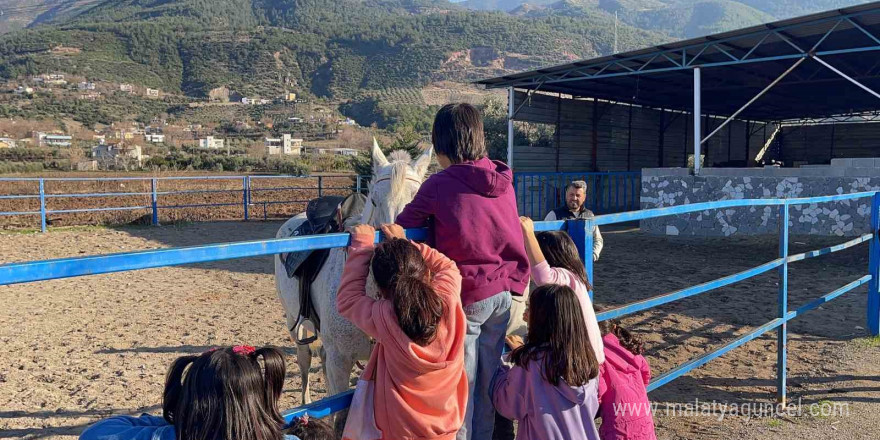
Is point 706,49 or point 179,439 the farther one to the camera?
point 706,49

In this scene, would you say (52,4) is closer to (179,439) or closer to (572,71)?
(572,71)

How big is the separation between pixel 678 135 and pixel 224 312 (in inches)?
788

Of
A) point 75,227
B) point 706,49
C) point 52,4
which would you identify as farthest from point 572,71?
point 52,4

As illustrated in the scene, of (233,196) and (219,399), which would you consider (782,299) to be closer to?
(219,399)

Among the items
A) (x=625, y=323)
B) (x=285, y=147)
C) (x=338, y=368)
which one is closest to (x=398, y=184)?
(x=338, y=368)

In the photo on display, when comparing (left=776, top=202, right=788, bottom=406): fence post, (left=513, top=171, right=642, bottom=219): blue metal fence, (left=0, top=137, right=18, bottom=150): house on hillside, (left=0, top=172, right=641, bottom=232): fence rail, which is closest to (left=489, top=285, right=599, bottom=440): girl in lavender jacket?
(left=776, top=202, right=788, bottom=406): fence post

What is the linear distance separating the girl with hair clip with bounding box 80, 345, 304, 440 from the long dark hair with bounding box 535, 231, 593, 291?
124cm

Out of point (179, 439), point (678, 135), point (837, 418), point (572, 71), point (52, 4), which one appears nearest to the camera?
point (179, 439)

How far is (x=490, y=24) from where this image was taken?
10225 cm

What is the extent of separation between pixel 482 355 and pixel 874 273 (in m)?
4.93

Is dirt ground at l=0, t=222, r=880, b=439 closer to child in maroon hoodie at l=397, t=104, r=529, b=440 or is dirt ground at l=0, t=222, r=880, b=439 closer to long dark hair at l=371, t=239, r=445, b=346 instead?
child in maroon hoodie at l=397, t=104, r=529, b=440

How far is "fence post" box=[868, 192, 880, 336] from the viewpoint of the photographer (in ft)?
17.6

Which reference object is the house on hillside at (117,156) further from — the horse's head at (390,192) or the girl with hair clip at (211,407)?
the girl with hair clip at (211,407)

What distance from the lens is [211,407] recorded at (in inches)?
57.1
